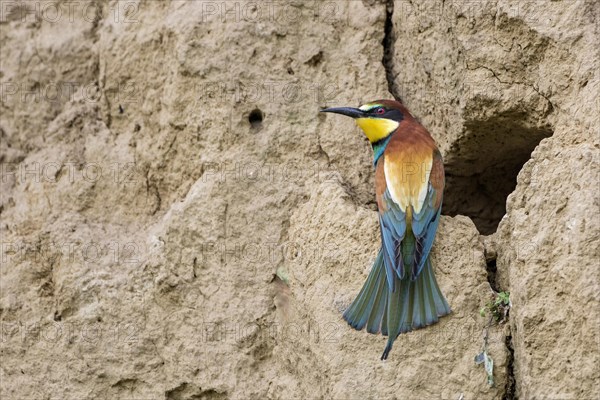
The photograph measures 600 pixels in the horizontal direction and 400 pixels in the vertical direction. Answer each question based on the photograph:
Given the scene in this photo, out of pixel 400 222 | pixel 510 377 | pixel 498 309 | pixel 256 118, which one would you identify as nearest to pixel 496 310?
pixel 498 309

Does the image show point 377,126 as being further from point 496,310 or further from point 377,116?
point 496,310

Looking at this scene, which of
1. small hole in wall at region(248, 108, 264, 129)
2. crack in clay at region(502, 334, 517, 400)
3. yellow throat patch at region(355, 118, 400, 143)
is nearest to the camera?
crack in clay at region(502, 334, 517, 400)

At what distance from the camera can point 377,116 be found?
2.97 m

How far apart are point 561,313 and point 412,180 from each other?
641 mm

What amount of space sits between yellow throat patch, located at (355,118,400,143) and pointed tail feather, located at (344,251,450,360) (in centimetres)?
45

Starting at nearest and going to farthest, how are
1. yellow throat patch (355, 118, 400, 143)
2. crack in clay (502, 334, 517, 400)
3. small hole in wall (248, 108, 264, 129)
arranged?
1. crack in clay (502, 334, 517, 400)
2. yellow throat patch (355, 118, 400, 143)
3. small hole in wall (248, 108, 264, 129)

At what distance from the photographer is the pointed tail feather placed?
259 centimetres

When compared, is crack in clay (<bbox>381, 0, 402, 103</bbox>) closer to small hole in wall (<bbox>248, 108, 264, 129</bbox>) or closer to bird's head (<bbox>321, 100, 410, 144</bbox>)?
bird's head (<bbox>321, 100, 410, 144</bbox>)

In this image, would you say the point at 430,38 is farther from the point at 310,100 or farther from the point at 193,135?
the point at 193,135

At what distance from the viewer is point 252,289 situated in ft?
9.64

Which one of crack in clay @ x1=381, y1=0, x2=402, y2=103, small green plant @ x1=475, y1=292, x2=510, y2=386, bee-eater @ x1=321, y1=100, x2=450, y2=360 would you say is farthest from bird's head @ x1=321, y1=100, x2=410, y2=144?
small green plant @ x1=475, y1=292, x2=510, y2=386

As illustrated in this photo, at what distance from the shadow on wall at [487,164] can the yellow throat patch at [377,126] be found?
0.23 m

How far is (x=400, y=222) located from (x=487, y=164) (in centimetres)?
59

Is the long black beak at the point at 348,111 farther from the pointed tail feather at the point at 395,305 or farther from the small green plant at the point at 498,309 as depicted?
the small green plant at the point at 498,309
